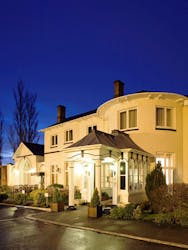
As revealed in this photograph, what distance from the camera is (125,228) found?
1047 cm

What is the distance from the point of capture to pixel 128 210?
12.6m

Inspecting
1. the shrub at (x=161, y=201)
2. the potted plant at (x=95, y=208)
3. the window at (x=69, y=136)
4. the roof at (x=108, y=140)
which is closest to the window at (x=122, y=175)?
the roof at (x=108, y=140)

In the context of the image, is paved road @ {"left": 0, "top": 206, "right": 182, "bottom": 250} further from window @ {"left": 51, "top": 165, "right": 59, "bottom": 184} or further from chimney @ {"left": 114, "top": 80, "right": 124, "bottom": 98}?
window @ {"left": 51, "top": 165, "right": 59, "bottom": 184}

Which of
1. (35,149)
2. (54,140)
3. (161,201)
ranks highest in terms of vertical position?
(54,140)

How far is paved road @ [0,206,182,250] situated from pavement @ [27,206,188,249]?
13.2 inches

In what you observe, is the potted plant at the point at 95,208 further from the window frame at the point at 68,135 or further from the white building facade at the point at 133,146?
the window frame at the point at 68,135

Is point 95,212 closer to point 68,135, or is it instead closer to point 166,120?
point 166,120

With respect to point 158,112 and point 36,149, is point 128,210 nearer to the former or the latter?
point 158,112

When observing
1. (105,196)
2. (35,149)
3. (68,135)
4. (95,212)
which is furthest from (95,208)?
(35,149)

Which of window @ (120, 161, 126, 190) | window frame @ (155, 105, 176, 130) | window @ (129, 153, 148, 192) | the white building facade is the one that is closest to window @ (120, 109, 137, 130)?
the white building facade

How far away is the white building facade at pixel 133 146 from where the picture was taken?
1529cm

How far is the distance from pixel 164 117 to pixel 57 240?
37.6 ft

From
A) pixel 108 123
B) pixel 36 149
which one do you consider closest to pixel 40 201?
pixel 108 123

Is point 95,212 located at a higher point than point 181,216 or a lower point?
lower
